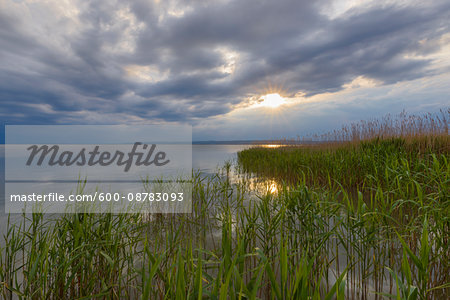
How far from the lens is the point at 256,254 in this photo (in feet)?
5.65

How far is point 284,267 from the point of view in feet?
4.98

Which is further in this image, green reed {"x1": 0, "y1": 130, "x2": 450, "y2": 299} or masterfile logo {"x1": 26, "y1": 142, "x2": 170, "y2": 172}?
masterfile logo {"x1": 26, "y1": 142, "x2": 170, "y2": 172}

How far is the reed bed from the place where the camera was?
156 centimetres

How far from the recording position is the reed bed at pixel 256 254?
61.5 inches

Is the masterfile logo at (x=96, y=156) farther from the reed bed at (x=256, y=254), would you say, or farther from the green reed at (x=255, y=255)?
the green reed at (x=255, y=255)

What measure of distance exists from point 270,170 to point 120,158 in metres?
6.87

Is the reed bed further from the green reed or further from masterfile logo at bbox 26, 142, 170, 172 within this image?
masterfile logo at bbox 26, 142, 170, 172

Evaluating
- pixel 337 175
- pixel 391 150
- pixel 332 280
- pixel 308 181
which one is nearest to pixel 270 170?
pixel 308 181

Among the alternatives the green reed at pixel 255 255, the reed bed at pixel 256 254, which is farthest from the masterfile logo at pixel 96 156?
the green reed at pixel 255 255

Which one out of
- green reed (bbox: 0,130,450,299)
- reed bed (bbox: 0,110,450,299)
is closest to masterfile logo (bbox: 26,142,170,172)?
reed bed (bbox: 0,110,450,299)

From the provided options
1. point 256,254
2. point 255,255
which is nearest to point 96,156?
point 255,255

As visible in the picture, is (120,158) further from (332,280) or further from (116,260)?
(332,280)

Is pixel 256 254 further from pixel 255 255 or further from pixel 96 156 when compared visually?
pixel 96 156

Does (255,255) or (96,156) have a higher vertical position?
(96,156)
